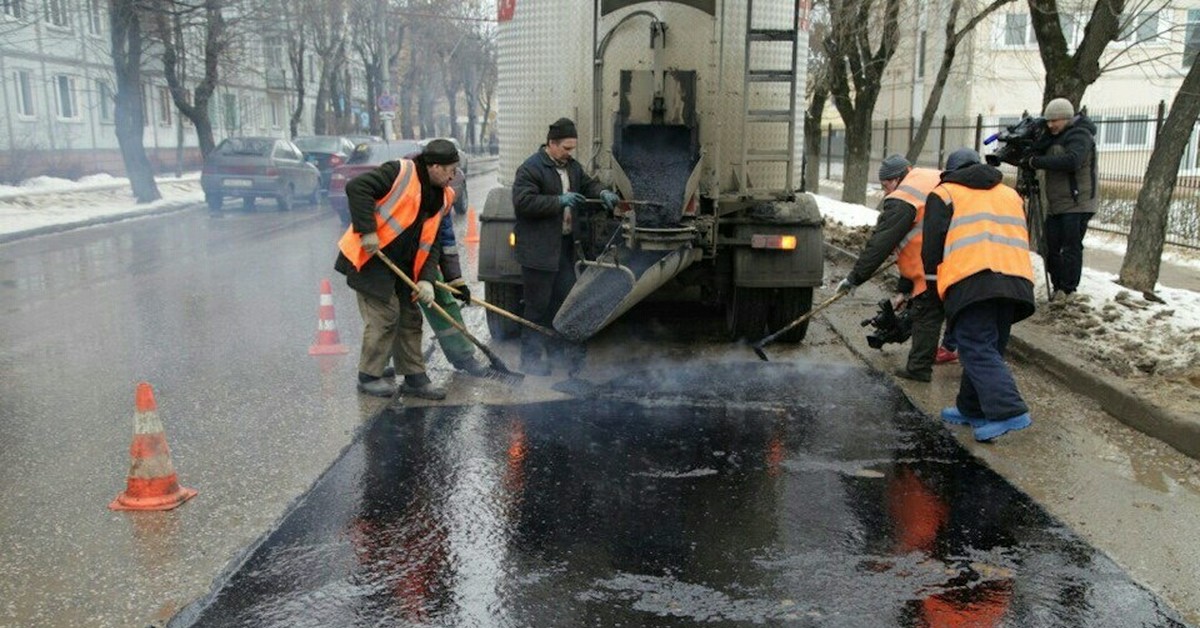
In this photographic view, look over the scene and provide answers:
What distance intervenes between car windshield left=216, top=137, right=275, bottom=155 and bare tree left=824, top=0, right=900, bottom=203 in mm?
11569

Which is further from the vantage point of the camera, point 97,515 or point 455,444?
point 455,444

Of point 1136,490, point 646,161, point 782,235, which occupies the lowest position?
point 1136,490

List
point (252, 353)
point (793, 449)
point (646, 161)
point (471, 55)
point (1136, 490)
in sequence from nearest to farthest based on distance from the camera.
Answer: point (1136, 490)
point (793, 449)
point (646, 161)
point (252, 353)
point (471, 55)

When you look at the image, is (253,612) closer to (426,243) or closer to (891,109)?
(426,243)

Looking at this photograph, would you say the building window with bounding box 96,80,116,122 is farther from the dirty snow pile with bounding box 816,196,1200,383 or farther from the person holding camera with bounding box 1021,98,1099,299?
the person holding camera with bounding box 1021,98,1099,299

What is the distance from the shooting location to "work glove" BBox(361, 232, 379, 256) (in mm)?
5863

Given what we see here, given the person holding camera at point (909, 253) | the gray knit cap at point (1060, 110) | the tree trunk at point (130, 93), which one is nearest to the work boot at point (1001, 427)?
the person holding camera at point (909, 253)

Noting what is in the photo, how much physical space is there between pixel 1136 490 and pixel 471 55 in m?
53.0

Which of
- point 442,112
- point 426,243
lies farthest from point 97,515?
point 442,112

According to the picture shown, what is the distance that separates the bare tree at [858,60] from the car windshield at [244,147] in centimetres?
1157

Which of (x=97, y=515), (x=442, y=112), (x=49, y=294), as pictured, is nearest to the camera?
(x=97, y=515)

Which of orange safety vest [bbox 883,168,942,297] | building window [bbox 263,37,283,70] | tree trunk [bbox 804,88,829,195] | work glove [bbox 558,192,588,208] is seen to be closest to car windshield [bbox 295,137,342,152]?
tree trunk [bbox 804,88,829,195]

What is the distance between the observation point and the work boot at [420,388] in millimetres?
6223

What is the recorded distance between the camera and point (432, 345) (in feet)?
25.2
